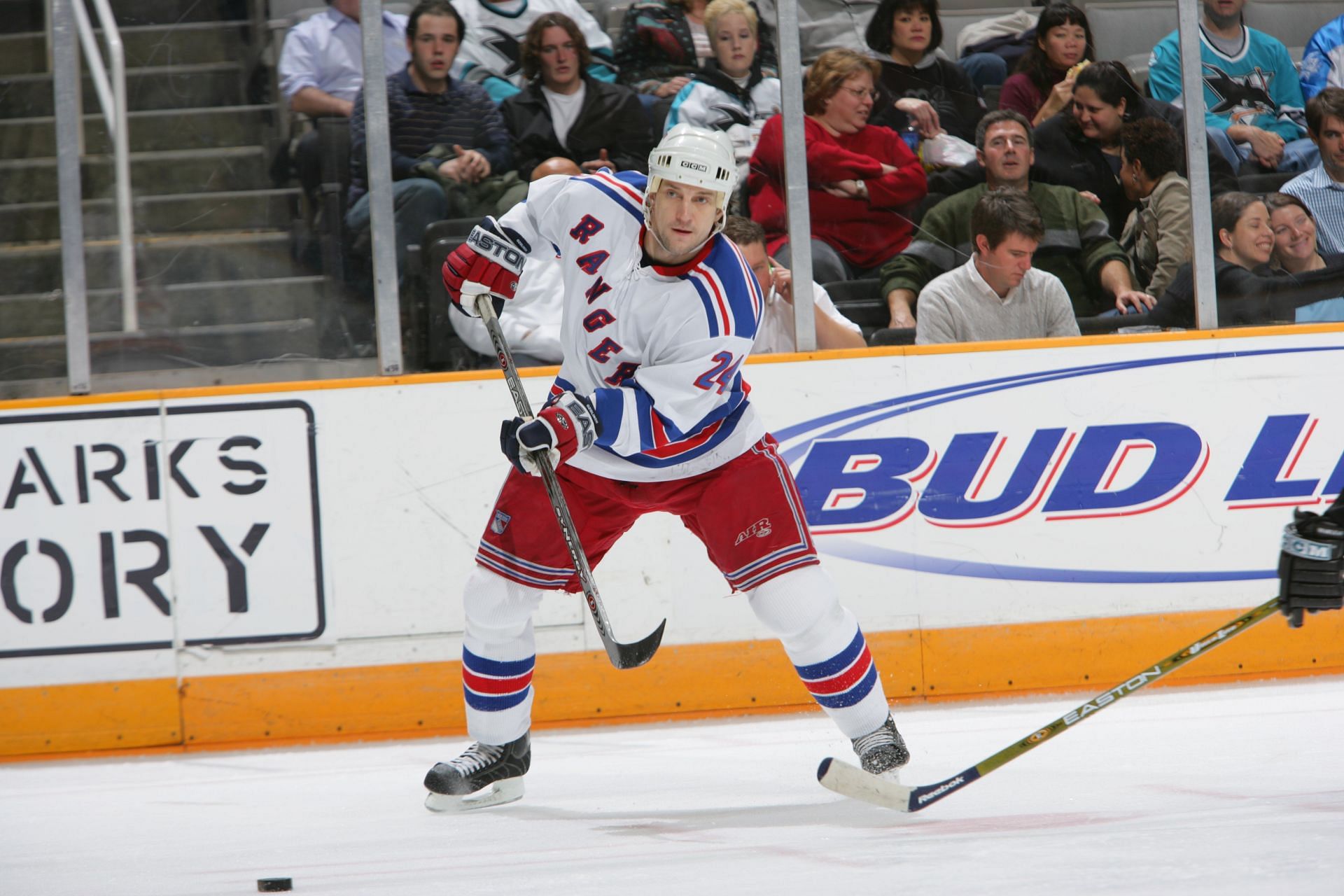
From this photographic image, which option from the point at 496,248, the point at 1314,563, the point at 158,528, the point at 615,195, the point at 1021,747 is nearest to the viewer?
the point at 1314,563

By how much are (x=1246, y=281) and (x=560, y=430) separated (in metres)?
2.26

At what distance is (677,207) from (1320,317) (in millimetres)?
2158

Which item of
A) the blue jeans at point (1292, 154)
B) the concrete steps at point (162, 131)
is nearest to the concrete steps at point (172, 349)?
the concrete steps at point (162, 131)

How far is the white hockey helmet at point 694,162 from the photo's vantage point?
8.49 ft

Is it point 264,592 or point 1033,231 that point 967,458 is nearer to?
point 1033,231

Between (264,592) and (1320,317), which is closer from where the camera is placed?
(264,592)

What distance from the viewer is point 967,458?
12.1 feet

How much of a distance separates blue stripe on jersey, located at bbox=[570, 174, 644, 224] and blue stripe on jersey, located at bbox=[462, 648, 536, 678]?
35.7 inches

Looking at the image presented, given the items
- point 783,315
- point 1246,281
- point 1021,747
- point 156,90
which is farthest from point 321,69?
point 1246,281

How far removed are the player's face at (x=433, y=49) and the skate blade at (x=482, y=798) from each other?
1.85m

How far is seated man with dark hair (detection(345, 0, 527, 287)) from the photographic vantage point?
3648 mm

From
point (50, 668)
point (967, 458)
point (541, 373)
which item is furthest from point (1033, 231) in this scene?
point (50, 668)

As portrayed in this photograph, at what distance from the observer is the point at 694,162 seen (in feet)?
8.48

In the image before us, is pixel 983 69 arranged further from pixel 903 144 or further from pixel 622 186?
pixel 622 186
